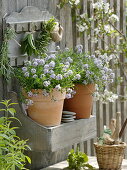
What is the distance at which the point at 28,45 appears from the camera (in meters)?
4.39

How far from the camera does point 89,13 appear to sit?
554 centimetres

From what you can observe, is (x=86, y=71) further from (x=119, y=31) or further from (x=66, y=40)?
(x=119, y=31)

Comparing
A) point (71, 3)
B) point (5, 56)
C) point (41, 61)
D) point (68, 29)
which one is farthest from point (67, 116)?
point (71, 3)

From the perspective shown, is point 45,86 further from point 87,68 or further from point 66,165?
point 66,165

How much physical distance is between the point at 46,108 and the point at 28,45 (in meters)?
0.49

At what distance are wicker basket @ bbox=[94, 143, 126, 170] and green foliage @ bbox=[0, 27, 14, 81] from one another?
103cm

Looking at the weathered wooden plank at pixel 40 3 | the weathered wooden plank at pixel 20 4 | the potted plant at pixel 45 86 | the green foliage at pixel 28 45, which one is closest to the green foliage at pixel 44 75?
the potted plant at pixel 45 86

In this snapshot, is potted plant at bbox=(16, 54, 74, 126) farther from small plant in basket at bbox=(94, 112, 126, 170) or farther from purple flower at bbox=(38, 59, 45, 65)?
small plant in basket at bbox=(94, 112, 126, 170)

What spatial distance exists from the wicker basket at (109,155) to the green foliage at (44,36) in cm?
91

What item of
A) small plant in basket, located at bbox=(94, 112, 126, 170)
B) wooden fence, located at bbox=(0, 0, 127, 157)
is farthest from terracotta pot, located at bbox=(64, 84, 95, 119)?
wooden fence, located at bbox=(0, 0, 127, 157)

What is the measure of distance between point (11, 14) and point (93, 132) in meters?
1.22

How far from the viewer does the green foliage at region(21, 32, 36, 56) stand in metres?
4.37

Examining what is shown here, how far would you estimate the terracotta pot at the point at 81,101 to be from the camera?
466cm

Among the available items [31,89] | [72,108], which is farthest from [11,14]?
[72,108]
